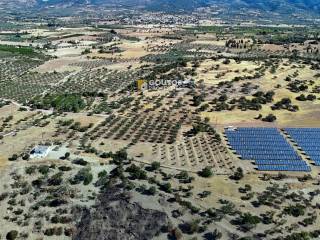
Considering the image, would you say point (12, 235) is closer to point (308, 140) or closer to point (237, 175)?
point (237, 175)

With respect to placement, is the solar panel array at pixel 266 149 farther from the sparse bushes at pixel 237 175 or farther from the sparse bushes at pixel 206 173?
the sparse bushes at pixel 206 173

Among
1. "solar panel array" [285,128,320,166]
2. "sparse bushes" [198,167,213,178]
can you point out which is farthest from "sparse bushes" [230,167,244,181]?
"solar panel array" [285,128,320,166]

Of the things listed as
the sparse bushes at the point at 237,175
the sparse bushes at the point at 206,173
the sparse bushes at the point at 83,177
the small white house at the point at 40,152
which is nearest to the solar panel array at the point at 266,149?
the sparse bushes at the point at 237,175

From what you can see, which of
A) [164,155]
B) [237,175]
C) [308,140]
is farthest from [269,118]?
[237,175]

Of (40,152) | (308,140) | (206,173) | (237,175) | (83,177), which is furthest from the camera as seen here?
(308,140)

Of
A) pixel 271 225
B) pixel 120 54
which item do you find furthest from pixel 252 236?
pixel 120 54

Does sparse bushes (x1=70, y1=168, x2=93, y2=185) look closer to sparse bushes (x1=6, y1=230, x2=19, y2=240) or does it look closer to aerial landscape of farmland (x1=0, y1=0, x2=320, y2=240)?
aerial landscape of farmland (x1=0, y1=0, x2=320, y2=240)
